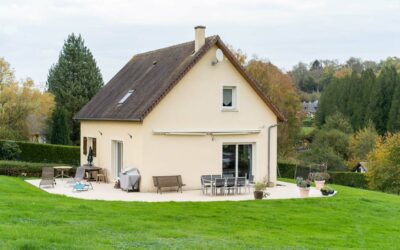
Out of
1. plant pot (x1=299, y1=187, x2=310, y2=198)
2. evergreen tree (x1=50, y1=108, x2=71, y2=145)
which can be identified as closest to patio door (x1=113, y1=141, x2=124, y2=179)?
plant pot (x1=299, y1=187, x2=310, y2=198)

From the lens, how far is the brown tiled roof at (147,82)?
24.1m

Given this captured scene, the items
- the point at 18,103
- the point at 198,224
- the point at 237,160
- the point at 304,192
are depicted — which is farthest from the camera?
the point at 18,103

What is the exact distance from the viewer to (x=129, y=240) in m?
11.5

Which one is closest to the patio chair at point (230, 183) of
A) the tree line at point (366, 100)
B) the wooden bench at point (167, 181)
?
the wooden bench at point (167, 181)

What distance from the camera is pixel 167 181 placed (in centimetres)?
2309

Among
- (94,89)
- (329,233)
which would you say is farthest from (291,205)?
(94,89)

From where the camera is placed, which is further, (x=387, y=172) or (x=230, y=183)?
A: (x=387, y=172)

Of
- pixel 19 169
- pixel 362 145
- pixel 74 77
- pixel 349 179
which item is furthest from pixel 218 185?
pixel 362 145

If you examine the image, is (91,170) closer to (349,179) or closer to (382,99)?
(349,179)

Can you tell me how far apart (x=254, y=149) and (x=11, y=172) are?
13.6 metres

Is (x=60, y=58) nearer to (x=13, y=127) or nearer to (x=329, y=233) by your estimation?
(x=13, y=127)

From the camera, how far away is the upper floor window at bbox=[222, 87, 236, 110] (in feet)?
84.7

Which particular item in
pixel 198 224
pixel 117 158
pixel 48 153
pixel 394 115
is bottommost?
pixel 198 224

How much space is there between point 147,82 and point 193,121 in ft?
11.8
